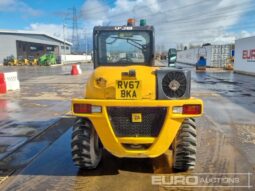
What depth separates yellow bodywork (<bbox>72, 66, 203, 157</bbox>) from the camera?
4.46 meters

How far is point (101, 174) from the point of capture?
4.85 meters

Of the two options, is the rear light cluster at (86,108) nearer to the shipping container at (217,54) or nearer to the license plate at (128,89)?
the license plate at (128,89)

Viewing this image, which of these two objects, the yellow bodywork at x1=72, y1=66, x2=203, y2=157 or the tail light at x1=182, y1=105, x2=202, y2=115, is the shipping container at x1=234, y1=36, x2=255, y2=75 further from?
the yellow bodywork at x1=72, y1=66, x2=203, y2=157

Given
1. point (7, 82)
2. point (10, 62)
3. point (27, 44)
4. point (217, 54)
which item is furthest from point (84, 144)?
point (27, 44)

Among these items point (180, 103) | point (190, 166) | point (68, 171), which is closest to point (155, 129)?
point (180, 103)

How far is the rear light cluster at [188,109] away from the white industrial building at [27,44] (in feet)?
191

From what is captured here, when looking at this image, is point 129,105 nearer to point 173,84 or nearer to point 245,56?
point 173,84

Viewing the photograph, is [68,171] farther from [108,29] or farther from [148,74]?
[108,29]

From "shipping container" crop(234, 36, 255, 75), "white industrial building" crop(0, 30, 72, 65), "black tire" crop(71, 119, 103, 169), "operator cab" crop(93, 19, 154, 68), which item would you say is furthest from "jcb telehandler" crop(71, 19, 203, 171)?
"white industrial building" crop(0, 30, 72, 65)

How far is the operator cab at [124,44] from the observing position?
6285 mm

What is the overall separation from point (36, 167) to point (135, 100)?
2.08 meters

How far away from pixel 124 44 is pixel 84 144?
2.43m

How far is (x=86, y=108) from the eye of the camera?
455 cm

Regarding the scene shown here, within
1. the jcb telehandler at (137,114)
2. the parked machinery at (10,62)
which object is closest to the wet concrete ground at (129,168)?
the jcb telehandler at (137,114)
